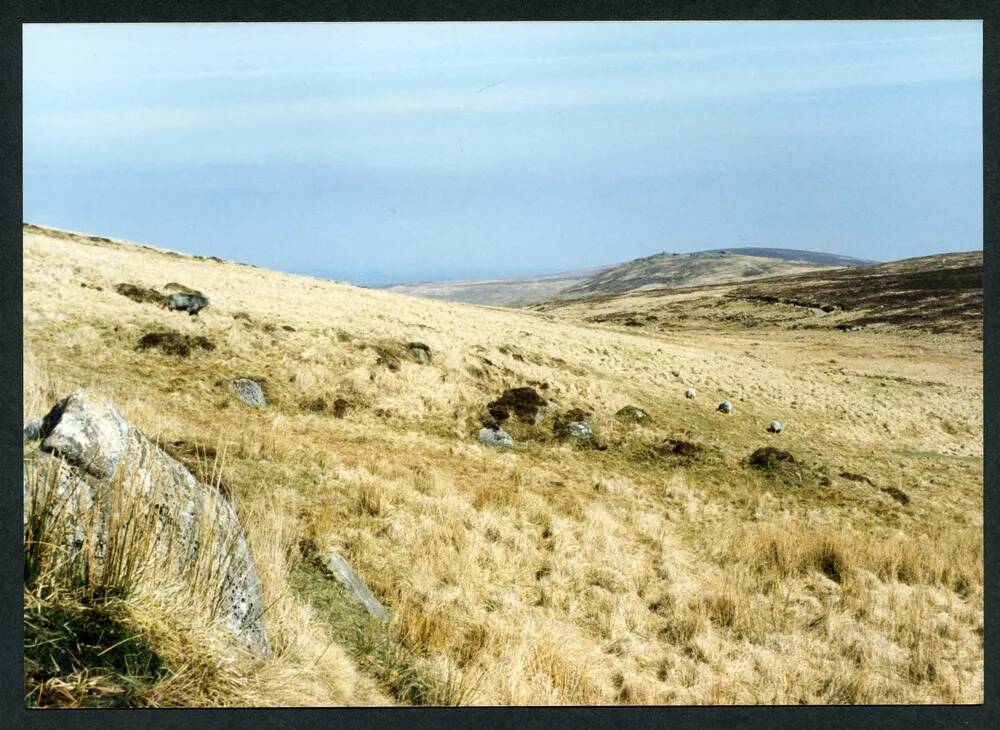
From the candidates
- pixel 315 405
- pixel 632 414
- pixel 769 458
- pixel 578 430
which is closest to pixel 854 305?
pixel 632 414

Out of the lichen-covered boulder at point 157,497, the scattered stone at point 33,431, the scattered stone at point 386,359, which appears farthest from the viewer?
the scattered stone at point 386,359

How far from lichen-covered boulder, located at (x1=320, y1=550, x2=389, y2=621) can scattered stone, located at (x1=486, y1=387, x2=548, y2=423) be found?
7.70 m

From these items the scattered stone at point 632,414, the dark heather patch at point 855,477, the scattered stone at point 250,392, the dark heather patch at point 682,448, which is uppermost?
the scattered stone at point 250,392

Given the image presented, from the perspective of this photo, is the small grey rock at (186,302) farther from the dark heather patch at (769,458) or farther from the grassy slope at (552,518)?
the dark heather patch at (769,458)

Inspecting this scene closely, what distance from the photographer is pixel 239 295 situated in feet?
63.0

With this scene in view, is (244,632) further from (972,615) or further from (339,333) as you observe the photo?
(339,333)

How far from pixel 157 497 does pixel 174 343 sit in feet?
29.8

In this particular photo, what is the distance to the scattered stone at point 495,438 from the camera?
11.6 meters

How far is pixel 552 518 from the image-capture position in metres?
7.59

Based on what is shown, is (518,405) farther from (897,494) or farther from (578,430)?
(897,494)

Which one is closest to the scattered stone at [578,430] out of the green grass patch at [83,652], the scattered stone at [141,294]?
the scattered stone at [141,294]

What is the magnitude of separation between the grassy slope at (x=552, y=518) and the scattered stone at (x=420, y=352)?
319 mm

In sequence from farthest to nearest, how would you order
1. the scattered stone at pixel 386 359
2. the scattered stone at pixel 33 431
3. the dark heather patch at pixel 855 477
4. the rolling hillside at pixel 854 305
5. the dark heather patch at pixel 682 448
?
the rolling hillside at pixel 854 305, the scattered stone at pixel 386 359, the dark heather patch at pixel 682 448, the dark heather patch at pixel 855 477, the scattered stone at pixel 33 431

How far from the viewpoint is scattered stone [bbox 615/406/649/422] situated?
577 inches
